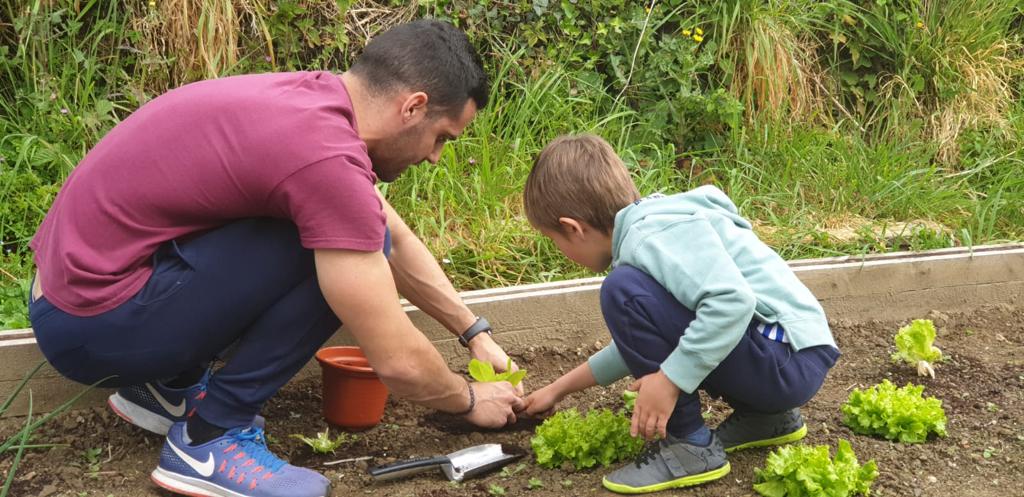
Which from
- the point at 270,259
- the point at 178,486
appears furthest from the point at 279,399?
the point at 270,259

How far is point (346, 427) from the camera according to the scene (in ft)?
9.89

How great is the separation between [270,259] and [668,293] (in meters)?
0.97

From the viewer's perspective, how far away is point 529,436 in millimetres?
2984

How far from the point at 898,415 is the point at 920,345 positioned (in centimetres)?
54

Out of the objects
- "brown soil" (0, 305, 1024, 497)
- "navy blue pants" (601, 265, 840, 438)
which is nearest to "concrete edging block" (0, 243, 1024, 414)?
"brown soil" (0, 305, 1024, 497)

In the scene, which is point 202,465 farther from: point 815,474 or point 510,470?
point 815,474

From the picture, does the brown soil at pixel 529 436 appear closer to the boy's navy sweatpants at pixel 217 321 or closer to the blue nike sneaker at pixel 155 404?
the blue nike sneaker at pixel 155 404

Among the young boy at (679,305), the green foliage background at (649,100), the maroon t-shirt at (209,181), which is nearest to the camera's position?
the maroon t-shirt at (209,181)

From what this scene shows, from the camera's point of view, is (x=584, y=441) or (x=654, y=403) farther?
(x=584, y=441)

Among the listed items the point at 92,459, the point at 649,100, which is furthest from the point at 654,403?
the point at 649,100

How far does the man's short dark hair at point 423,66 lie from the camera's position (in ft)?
7.97

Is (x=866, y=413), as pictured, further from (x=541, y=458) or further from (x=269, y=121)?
(x=269, y=121)

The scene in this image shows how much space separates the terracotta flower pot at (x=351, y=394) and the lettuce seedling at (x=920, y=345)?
1688mm

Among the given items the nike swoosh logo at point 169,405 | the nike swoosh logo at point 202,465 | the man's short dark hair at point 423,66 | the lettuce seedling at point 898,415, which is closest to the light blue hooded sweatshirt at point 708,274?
the lettuce seedling at point 898,415
